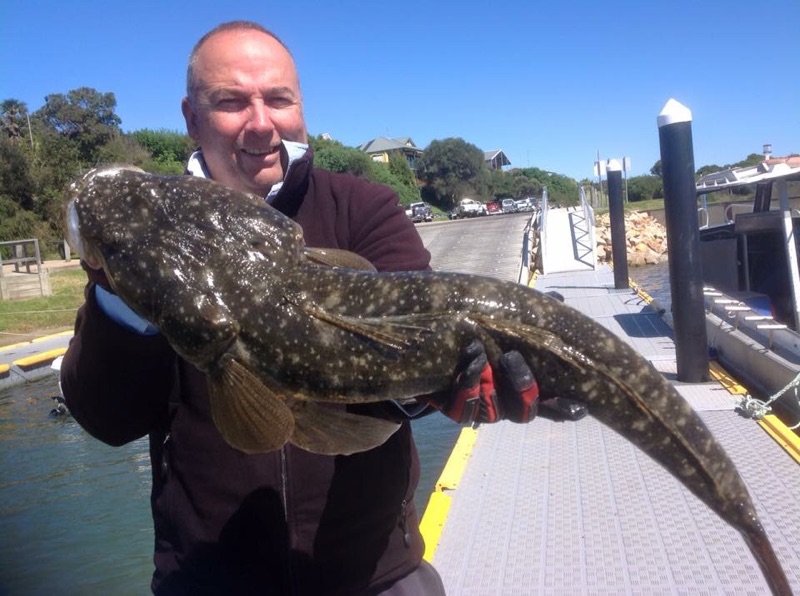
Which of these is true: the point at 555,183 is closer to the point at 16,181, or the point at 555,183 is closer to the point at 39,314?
the point at 16,181

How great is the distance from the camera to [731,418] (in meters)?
6.06

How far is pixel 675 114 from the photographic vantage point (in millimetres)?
7473

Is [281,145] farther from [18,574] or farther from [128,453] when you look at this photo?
[128,453]

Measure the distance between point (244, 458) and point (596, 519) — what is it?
9.35 feet

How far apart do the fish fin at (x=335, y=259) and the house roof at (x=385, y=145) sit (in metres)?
97.8

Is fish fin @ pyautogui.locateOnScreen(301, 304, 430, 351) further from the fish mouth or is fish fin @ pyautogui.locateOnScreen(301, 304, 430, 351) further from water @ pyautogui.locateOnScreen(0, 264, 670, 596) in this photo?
water @ pyautogui.locateOnScreen(0, 264, 670, 596)

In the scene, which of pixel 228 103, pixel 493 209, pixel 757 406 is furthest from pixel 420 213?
pixel 228 103

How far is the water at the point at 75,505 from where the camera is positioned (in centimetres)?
670

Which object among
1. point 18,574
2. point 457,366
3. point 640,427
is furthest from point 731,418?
point 18,574

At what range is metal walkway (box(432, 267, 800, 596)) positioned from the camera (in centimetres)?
384

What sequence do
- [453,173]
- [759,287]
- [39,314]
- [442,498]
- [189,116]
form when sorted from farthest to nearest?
[453,173]
[39,314]
[759,287]
[442,498]
[189,116]

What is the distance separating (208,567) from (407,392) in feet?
3.12

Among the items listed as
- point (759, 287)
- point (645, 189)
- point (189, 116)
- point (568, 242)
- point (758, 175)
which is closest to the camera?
point (189, 116)

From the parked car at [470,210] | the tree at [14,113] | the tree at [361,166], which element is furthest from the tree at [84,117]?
the parked car at [470,210]
